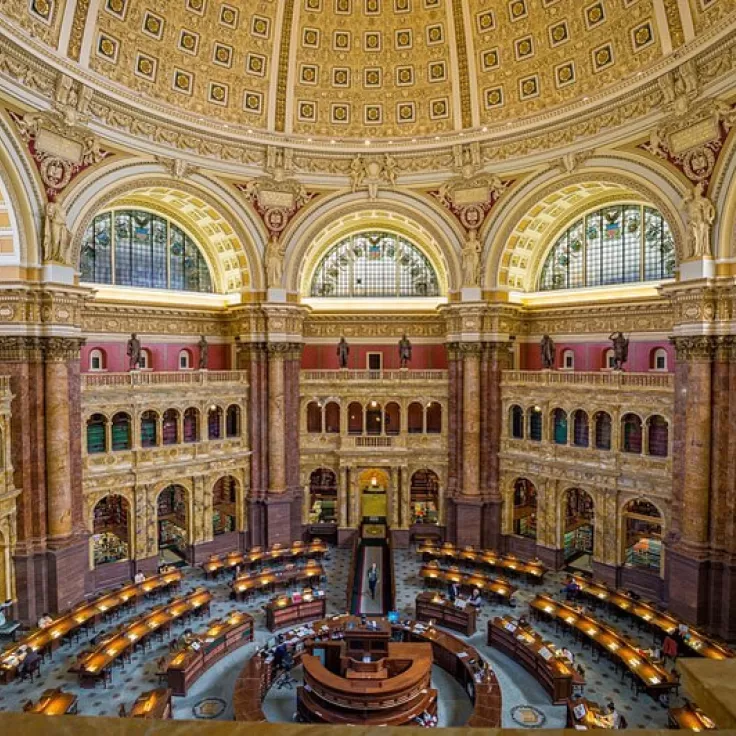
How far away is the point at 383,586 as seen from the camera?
27078mm

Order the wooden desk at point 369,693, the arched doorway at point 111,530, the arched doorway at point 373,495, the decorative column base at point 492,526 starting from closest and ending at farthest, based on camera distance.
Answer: the wooden desk at point 369,693
the arched doorway at point 111,530
the decorative column base at point 492,526
the arched doorway at point 373,495

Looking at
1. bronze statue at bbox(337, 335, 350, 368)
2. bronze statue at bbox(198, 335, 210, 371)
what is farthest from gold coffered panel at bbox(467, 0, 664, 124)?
bronze statue at bbox(198, 335, 210, 371)

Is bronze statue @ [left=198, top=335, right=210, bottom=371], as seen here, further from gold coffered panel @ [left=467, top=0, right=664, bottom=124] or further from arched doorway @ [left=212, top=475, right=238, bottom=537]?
gold coffered panel @ [left=467, top=0, right=664, bottom=124]

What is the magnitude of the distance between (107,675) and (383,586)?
12426 mm

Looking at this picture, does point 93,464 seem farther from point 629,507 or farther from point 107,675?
point 629,507

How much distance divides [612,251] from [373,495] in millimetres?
19995

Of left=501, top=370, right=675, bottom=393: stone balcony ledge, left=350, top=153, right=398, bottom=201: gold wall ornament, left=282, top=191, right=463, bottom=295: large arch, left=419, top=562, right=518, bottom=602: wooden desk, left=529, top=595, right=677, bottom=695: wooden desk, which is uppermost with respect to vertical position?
left=350, top=153, right=398, bottom=201: gold wall ornament

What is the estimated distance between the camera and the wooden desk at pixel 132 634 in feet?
62.1

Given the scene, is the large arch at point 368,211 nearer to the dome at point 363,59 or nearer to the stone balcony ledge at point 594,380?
the dome at point 363,59

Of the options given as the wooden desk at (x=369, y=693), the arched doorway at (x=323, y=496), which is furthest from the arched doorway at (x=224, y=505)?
the wooden desk at (x=369, y=693)

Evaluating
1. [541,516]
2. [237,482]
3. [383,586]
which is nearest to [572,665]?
[383,586]

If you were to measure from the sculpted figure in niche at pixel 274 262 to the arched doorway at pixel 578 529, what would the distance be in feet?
66.3

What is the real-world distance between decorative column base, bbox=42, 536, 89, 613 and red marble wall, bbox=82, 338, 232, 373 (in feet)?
29.3

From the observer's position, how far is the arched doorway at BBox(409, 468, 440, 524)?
34.7 meters
